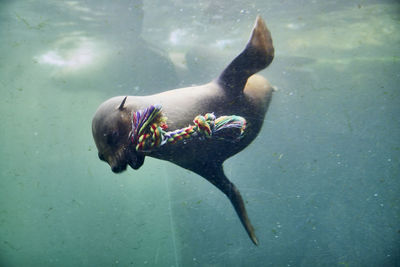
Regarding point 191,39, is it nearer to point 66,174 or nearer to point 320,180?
point 320,180

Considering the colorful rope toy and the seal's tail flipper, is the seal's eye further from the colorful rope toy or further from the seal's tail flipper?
the seal's tail flipper

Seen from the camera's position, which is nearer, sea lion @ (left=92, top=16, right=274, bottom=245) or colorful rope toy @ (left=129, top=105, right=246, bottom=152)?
colorful rope toy @ (left=129, top=105, right=246, bottom=152)

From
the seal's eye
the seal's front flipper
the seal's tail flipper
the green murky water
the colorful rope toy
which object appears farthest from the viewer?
the green murky water

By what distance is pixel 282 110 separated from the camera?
750 inches

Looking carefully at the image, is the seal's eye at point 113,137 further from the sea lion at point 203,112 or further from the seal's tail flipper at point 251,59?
the seal's tail flipper at point 251,59

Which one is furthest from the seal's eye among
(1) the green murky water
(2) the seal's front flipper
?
(1) the green murky water

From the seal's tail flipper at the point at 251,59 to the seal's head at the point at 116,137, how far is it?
1.35 m

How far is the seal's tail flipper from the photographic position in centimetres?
270

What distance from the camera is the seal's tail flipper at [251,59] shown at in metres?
2.70

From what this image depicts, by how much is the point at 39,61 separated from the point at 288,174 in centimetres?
1819

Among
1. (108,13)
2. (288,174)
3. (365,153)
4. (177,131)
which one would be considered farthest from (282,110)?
(177,131)

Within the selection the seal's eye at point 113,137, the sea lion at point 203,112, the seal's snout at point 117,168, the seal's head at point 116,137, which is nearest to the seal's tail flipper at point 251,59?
the sea lion at point 203,112

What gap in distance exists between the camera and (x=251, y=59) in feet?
8.99

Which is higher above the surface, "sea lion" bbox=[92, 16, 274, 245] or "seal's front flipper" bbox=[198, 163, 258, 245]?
"sea lion" bbox=[92, 16, 274, 245]
